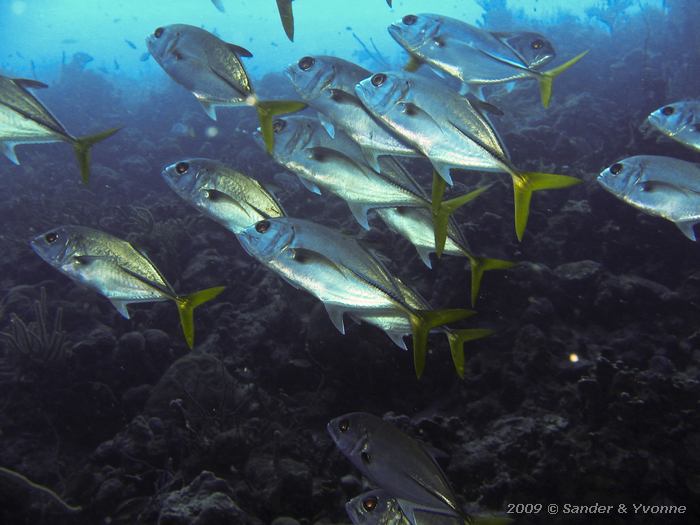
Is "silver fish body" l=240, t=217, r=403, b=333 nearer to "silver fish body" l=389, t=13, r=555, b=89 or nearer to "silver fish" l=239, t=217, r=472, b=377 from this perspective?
"silver fish" l=239, t=217, r=472, b=377

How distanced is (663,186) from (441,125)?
6.40 feet

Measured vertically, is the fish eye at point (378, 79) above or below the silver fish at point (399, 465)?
above

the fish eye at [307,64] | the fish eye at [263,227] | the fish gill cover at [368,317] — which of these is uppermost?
the fish eye at [307,64]

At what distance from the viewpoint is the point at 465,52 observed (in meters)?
3.16

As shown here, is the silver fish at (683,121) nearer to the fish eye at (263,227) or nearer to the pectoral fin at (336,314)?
the pectoral fin at (336,314)

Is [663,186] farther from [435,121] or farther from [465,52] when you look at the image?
[435,121]

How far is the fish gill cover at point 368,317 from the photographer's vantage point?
2.70 metres

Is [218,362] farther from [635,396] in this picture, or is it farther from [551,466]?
[635,396]

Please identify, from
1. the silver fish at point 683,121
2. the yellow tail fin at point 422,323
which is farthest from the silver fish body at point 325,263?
the silver fish at point 683,121

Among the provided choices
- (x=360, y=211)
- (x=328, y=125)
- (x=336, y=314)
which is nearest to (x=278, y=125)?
(x=328, y=125)

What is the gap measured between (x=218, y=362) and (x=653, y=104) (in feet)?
37.6

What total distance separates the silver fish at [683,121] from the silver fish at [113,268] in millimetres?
4152

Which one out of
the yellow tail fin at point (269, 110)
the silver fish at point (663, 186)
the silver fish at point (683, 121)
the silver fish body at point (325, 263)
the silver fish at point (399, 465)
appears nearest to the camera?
the silver fish at point (399, 465)

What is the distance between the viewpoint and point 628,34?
72.3ft
